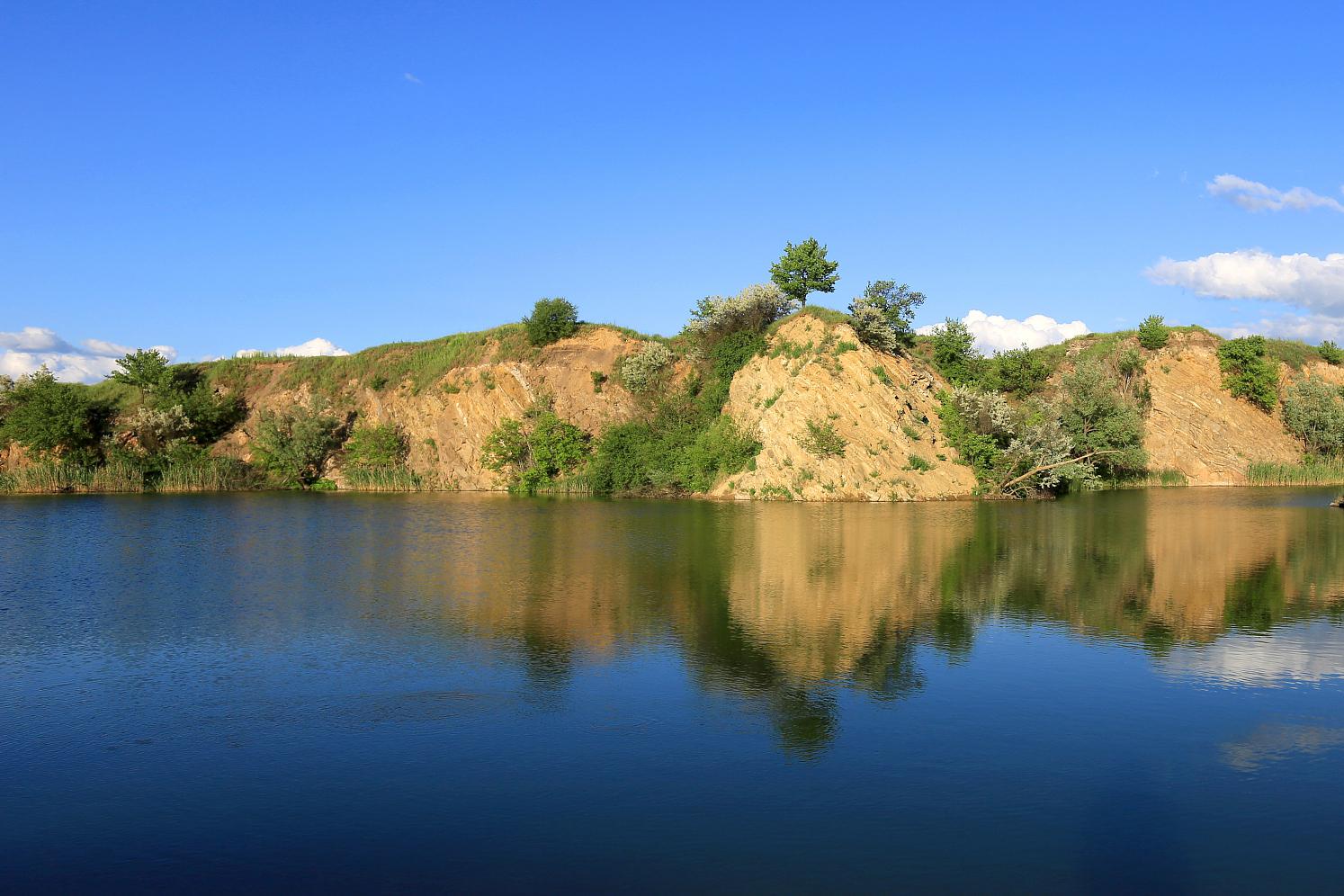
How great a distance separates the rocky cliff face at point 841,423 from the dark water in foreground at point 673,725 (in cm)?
2035

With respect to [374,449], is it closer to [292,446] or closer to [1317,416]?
[292,446]

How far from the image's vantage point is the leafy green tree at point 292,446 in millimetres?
56062

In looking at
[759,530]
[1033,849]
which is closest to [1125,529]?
[759,530]

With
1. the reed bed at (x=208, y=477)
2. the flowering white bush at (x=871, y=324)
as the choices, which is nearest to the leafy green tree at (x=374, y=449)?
the reed bed at (x=208, y=477)

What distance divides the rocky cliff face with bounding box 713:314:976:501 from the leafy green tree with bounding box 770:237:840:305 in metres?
3.04

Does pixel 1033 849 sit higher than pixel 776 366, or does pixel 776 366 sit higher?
pixel 776 366

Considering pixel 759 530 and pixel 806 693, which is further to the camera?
pixel 759 530

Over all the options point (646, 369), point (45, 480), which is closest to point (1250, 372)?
point (646, 369)

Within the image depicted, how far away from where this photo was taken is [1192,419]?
6228 cm

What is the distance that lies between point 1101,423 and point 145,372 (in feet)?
186

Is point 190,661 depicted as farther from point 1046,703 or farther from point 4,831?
point 1046,703

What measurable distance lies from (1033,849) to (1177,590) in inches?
559

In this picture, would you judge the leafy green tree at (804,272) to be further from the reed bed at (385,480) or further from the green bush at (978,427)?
the reed bed at (385,480)

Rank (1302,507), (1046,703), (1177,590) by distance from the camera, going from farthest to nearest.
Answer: (1302,507)
(1177,590)
(1046,703)
